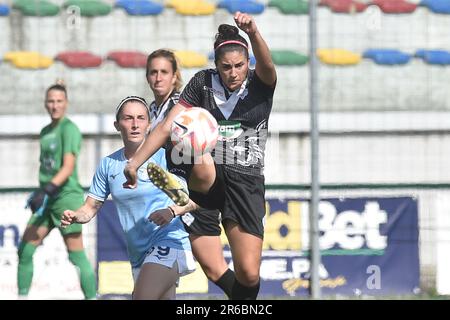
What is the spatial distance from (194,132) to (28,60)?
4180 mm

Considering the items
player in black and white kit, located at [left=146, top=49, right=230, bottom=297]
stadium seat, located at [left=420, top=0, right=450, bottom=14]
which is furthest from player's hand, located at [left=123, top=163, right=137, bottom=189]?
stadium seat, located at [left=420, top=0, right=450, bottom=14]

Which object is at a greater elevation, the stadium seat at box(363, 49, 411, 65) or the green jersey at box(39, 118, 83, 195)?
the stadium seat at box(363, 49, 411, 65)

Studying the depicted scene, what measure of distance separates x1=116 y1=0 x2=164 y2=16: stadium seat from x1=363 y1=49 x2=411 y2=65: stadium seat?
81.0 inches

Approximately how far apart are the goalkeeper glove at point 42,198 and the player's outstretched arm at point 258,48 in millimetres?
3087

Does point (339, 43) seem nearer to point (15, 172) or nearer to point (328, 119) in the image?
point (328, 119)

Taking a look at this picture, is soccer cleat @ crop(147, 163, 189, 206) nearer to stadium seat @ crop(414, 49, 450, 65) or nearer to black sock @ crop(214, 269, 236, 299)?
black sock @ crop(214, 269, 236, 299)

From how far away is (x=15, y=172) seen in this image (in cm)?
1048

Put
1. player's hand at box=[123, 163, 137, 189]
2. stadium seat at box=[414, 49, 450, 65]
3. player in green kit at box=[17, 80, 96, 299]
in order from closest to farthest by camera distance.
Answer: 1. player's hand at box=[123, 163, 137, 189]
2. player in green kit at box=[17, 80, 96, 299]
3. stadium seat at box=[414, 49, 450, 65]

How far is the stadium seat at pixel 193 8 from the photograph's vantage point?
11031mm

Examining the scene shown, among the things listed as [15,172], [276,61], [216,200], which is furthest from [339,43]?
[216,200]

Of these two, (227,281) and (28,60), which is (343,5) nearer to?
(28,60)

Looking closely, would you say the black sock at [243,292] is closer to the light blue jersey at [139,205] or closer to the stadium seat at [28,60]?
the light blue jersey at [139,205]

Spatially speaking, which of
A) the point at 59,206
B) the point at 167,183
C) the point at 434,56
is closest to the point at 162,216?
the point at 167,183

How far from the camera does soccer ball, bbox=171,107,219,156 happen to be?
276 inches
